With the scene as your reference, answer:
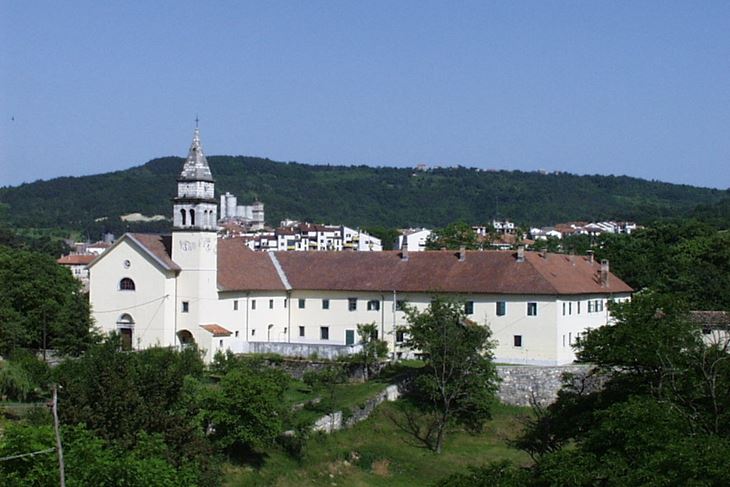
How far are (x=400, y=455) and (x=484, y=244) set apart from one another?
7112cm

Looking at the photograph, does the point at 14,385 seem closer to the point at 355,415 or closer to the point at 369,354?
the point at 355,415

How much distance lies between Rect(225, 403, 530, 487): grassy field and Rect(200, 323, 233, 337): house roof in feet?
35.8

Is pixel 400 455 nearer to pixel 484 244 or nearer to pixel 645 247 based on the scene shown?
pixel 645 247

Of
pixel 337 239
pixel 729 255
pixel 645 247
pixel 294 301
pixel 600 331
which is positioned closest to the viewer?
pixel 600 331

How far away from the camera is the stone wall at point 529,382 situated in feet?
166

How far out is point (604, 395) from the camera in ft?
119

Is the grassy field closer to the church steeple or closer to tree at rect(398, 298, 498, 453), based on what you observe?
tree at rect(398, 298, 498, 453)

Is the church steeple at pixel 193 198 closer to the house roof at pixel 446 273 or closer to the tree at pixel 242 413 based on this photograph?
the house roof at pixel 446 273

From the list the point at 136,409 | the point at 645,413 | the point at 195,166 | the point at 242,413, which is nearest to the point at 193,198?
the point at 195,166

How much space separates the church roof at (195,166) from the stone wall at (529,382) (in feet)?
61.0

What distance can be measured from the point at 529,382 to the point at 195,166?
2073 centimetres

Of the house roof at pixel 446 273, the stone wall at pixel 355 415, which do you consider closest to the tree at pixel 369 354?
the stone wall at pixel 355 415

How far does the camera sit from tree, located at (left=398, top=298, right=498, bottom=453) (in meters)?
47.0

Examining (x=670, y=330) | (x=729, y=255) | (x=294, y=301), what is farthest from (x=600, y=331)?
(x=729, y=255)
